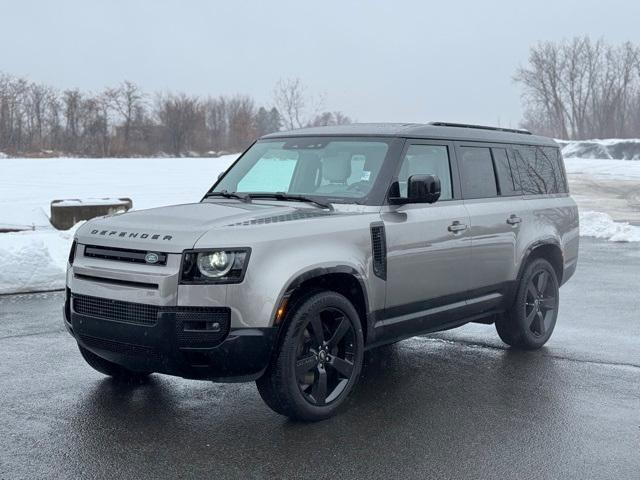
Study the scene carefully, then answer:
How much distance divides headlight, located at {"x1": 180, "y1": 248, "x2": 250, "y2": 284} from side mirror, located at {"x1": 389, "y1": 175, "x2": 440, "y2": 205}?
1424 millimetres

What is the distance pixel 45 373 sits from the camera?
6.21 m

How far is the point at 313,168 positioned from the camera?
6000 millimetres

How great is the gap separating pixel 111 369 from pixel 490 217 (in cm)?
324

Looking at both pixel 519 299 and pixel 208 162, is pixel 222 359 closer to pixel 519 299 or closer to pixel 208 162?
pixel 519 299

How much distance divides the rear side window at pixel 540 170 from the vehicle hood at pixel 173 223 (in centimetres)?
264

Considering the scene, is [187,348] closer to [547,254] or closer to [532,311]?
[532,311]

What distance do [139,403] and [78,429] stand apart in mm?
608

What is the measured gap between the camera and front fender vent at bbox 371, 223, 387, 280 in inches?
211

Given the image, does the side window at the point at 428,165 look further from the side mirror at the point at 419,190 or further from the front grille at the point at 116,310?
the front grille at the point at 116,310

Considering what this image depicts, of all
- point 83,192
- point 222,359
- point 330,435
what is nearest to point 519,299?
point 330,435

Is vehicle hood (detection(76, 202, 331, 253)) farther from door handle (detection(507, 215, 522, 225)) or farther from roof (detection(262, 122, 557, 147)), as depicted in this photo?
door handle (detection(507, 215, 522, 225))

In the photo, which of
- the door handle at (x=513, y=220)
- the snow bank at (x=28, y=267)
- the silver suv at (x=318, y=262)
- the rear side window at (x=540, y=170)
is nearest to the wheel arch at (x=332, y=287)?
the silver suv at (x=318, y=262)

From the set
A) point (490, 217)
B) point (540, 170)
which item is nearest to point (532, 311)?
point (490, 217)

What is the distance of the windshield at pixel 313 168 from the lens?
5.75m
